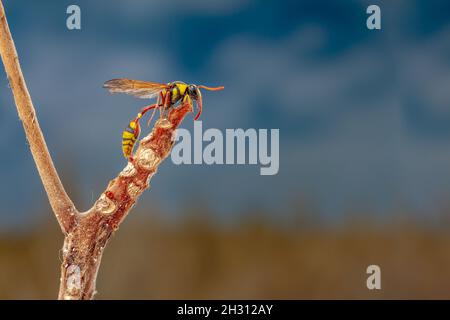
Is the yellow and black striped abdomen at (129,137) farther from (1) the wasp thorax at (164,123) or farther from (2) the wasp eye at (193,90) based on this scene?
(2) the wasp eye at (193,90)

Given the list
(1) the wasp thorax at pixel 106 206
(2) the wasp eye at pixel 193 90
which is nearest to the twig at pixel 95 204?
(1) the wasp thorax at pixel 106 206

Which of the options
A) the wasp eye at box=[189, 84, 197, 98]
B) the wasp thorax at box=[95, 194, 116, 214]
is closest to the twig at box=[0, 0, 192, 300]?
the wasp thorax at box=[95, 194, 116, 214]

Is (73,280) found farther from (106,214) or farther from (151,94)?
(151,94)

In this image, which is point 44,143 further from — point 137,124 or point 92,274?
point 92,274

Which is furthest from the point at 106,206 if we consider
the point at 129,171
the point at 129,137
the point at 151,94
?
the point at 151,94
